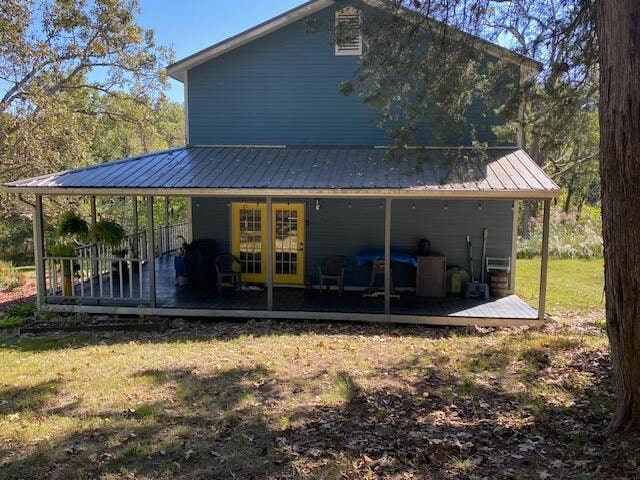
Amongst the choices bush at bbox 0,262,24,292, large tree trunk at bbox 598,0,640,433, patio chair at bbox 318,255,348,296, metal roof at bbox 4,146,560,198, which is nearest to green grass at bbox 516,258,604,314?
metal roof at bbox 4,146,560,198

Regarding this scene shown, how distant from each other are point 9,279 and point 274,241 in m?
9.23

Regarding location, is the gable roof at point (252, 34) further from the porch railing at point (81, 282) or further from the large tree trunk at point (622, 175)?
the large tree trunk at point (622, 175)

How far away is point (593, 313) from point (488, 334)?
3397mm

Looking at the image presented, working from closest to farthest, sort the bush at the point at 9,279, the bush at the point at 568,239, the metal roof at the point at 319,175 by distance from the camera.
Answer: the metal roof at the point at 319,175 → the bush at the point at 9,279 → the bush at the point at 568,239

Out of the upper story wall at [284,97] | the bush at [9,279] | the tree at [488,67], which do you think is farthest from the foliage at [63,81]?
the tree at [488,67]

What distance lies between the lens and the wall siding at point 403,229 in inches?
466

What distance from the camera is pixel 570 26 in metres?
A: 7.17

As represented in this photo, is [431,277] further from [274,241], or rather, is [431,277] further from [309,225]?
[274,241]

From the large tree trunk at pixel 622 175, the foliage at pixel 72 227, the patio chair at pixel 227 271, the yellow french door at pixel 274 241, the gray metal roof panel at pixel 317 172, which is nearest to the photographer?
the large tree trunk at pixel 622 175

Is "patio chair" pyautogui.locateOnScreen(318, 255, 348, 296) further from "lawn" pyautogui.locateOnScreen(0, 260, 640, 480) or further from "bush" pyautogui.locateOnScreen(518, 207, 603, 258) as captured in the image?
"bush" pyautogui.locateOnScreen(518, 207, 603, 258)

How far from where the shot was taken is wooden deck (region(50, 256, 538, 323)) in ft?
32.1

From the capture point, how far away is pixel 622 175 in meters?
4.00

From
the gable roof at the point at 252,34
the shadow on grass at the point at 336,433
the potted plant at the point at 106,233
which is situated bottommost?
the shadow on grass at the point at 336,433

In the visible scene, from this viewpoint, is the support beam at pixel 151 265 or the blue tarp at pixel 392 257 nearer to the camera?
the support beam at pixel 151 265
